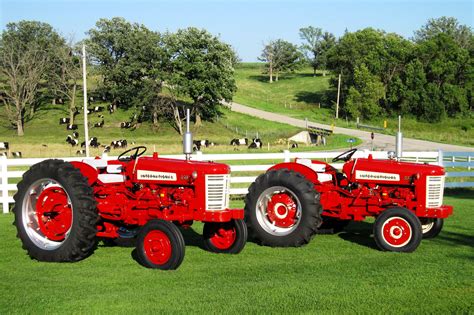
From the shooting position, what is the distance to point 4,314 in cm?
571

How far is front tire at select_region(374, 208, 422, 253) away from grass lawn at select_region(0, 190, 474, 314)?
0.17 metres

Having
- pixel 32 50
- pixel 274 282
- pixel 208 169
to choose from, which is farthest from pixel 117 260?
pixel 32 50

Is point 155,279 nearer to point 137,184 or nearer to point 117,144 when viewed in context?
point 137,184

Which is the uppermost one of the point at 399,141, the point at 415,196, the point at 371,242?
the point at 399,141

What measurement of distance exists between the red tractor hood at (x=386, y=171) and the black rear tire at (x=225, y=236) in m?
2.04

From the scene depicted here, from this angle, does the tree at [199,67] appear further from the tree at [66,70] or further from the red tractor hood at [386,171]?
the red tractor hood at [386,171]

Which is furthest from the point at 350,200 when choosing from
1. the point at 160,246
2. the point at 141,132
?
the point at 141,132

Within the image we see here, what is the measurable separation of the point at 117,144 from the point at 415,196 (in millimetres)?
32655

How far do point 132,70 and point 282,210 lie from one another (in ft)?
151

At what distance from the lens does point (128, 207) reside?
8.15 m

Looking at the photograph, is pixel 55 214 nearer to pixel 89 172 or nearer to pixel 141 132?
pixel 89 172

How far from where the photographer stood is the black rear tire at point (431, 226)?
955 centimetres

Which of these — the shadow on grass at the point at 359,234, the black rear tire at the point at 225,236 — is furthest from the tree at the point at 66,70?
the black rear tire at the point at 225,236

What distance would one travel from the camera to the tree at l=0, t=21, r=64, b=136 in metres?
51.5
